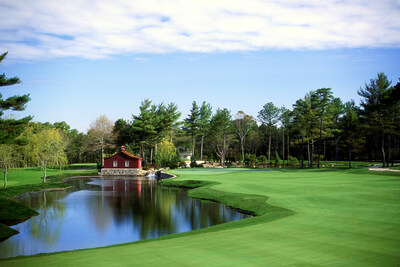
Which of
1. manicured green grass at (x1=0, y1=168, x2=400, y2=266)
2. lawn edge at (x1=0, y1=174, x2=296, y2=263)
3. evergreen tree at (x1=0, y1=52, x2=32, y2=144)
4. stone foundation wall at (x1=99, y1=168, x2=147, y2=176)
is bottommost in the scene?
stone foundation wall at (x1=99, y1=168, x2=147, y2=176)

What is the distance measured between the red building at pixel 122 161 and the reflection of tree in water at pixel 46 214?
27.3 meters

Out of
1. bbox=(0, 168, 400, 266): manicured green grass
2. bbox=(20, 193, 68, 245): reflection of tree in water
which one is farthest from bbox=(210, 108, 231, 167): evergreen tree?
bbox=(0, 168, 400, 266): manicured green grass

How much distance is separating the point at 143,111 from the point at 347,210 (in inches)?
2364

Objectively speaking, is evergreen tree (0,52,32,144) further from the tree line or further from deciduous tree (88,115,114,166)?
deciduous tree (88,115,114,166)

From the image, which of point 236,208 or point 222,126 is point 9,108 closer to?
point 236,208

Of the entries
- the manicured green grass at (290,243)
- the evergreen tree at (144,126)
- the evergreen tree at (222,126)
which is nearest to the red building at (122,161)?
the evergreen tree at (144,126)

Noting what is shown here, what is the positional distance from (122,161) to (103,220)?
138ft

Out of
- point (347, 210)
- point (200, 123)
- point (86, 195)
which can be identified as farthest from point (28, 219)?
point (200, 123)

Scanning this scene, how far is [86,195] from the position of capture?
3192 centimetres

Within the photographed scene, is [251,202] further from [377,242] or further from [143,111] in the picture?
[143,111]

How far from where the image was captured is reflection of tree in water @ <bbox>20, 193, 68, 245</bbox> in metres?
16.7

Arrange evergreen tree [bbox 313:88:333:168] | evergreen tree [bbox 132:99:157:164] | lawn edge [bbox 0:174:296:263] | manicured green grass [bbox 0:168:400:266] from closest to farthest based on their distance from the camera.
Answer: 1. manicured green grass [bbox 0:168:400:266]
2. lawn edge [bbox 0:174:296:263]
3. evergreen tree [bbox 313:88:333:168]
4. evergreen tree [bbox 132:99:157:164]

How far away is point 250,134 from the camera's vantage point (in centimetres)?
9538

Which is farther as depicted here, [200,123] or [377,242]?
[200,123]
